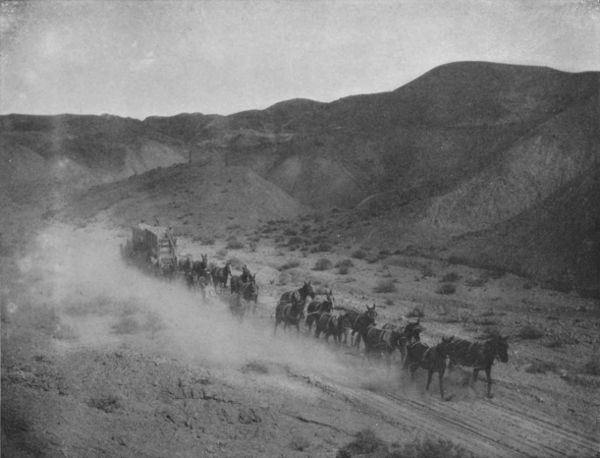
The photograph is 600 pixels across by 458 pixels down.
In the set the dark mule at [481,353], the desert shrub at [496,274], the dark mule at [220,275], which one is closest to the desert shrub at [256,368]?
the dark mule at [481,353]

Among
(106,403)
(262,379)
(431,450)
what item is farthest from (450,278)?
(106,403)

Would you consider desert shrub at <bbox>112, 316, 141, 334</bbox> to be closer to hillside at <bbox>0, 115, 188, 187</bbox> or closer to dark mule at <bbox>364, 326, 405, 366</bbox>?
dark mule at <bbox>364, 326, 405, 366</bbox>

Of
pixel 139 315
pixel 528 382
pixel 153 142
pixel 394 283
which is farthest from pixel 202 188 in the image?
pixel 153 142

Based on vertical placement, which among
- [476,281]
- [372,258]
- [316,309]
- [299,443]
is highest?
[372,258]

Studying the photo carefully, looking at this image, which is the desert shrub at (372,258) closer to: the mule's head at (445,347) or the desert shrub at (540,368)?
the desert shrub at (540,368)

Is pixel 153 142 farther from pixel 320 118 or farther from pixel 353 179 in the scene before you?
pixel 353 179

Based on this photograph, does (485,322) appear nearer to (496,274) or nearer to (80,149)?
(496,274)
